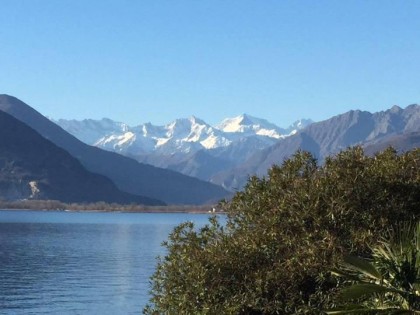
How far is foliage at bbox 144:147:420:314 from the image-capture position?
20.7 metres

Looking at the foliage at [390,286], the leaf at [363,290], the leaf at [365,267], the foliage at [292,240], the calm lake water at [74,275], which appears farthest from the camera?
the calm lake water at [74,275]

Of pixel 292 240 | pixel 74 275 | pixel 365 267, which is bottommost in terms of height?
pixel 74 275

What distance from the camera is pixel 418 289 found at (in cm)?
1499

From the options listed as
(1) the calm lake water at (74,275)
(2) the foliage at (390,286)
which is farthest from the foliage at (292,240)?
(1) the calm lake water at (74,275)

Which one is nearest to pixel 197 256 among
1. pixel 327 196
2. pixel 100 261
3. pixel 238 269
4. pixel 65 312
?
pixel 238 269

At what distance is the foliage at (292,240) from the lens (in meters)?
20.7

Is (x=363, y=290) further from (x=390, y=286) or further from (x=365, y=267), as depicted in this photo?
(x=365, y=267)

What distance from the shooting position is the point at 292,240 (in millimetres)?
21469

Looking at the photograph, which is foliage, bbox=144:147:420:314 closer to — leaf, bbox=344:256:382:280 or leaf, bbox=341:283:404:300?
leaf, bbox=344:256:382:280

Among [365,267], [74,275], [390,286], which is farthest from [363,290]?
[74,275]

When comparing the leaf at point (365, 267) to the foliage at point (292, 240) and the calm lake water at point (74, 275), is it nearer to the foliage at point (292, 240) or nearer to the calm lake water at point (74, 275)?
the foliage at point (292, 240)

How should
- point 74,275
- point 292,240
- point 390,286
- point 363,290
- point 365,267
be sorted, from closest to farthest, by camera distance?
point 363,290, point 390,286, point 365,267, point 292,240, point 74,275

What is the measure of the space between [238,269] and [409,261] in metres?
7.23

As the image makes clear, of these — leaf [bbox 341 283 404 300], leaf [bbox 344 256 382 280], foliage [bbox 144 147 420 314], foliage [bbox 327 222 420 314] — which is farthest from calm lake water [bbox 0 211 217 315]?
leaf [bbox 341 283 404 300]
